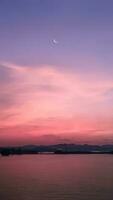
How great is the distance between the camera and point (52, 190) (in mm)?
65188

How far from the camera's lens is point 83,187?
67812 mm

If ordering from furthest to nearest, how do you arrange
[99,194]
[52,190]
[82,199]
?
[52,190]
[99,194]
[82,199]

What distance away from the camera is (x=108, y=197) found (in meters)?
56.3

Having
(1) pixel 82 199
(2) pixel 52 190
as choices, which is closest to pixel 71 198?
(1) pixel 82 199

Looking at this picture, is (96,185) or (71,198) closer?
(71,198)

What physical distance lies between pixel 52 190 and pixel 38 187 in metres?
4.79

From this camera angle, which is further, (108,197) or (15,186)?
(15,186)

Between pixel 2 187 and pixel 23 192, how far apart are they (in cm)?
794

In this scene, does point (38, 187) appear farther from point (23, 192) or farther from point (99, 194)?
point (99, 194)

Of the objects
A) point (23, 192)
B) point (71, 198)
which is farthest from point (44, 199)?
point (23, 192)

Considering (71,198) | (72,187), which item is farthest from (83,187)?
(71,198)

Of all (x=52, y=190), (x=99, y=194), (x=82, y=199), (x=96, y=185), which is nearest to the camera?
(x=82, y=199)

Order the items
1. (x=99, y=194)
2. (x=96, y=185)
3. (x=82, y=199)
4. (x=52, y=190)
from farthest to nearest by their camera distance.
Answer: (x=96, y=185) < (x=52, y=190) < (x=99, y=194) < (x=82, y=199)

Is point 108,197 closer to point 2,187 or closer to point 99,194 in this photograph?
point 99,194
